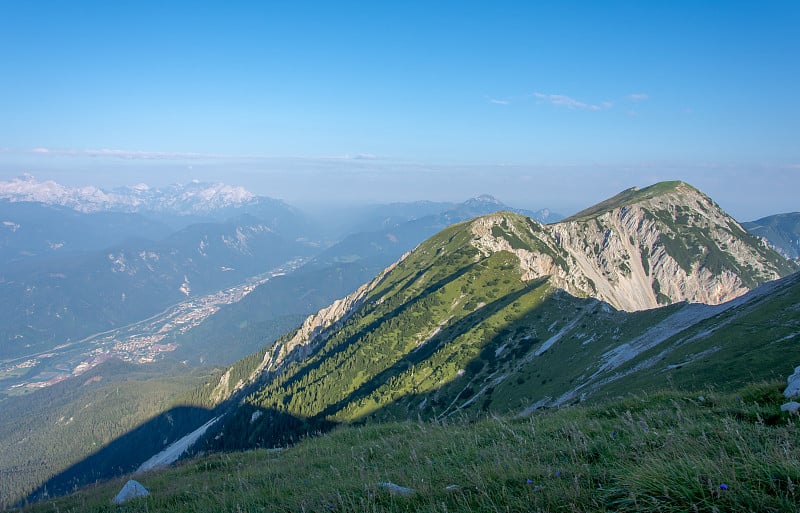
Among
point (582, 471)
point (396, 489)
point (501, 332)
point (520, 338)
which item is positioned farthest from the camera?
point (501, 332)

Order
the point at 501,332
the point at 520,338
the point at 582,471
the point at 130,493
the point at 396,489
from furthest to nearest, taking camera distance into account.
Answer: the point at 501,332 < the point at 520,338 < the point at 130,493 < the point at 396,489 < the point at 582,471

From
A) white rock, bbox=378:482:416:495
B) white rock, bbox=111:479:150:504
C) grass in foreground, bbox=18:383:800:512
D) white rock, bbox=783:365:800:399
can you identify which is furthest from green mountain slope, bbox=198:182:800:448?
white rock, bbox=111:479:150:504

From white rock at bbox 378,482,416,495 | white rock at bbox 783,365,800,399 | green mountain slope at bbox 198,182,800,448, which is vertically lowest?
green mountain slope at bbox 198,182,800,448

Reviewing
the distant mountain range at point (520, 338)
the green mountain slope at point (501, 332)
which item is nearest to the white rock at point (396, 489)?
the distant mountain range at point (520, 338)

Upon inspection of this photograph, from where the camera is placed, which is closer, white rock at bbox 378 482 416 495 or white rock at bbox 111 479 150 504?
white rock at bbox 378 482 416 495

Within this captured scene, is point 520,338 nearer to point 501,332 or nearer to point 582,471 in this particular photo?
point 501,332

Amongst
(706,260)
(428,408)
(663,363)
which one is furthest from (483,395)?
(706,260)

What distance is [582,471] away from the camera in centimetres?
728

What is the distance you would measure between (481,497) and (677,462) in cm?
309

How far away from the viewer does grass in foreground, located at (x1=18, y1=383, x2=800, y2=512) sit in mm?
5488

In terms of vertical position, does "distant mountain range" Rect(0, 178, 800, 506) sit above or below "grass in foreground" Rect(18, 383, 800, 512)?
below

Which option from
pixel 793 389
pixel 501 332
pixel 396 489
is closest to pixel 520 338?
pixel 501 332

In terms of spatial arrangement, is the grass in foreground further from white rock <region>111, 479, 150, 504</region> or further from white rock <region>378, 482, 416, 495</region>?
white rock <region>111, 479, 150, 504</region>

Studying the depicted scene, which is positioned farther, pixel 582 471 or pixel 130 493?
pixel 130 493
